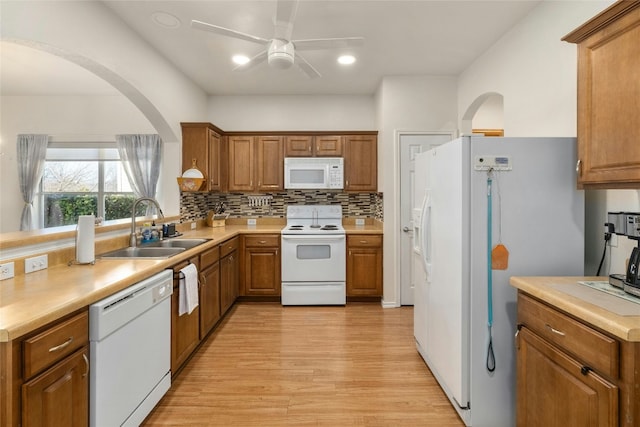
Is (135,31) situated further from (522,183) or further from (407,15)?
(522,183)

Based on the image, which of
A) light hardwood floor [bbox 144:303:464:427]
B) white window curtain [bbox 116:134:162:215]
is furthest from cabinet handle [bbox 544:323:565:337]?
white window curtain [bbox 116:134:162:215]

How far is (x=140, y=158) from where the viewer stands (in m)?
4.92

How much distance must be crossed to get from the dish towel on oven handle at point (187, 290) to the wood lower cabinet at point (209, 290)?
32 centimetres

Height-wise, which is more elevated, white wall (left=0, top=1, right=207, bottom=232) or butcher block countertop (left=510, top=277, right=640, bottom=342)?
white wall (left=0, top=1, right=207, bottom=232)

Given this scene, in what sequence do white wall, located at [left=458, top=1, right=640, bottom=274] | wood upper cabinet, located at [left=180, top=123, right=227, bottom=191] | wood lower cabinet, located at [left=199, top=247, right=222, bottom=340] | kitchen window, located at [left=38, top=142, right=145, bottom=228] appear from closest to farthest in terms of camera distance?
white wall, located at [left=458, top=1, right=640, bottom=274], wood lower cabinet, located at [left=199, top=247, right=222, bottom=340], wood upper cabinet, located at [left=180, top=123, right=227, bottom=191], kitchen window, located at [left=38, top=142, right=145, bottom=228]

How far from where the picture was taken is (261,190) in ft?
14.7

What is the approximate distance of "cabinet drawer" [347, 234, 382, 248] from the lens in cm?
401

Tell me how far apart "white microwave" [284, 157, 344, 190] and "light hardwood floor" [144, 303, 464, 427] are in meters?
1.75

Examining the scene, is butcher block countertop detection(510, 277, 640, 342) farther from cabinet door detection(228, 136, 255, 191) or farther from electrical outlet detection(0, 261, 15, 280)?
cabinet door detection(228, 136, 255, 191)

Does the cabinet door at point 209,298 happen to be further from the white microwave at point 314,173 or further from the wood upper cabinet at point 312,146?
the wood upper cabinet at point 312,146

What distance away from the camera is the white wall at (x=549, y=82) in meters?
1.96

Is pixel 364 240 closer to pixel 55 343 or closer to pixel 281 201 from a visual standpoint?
pixel 281 201

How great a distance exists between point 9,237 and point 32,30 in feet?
4.03

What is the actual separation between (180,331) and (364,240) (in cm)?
235
